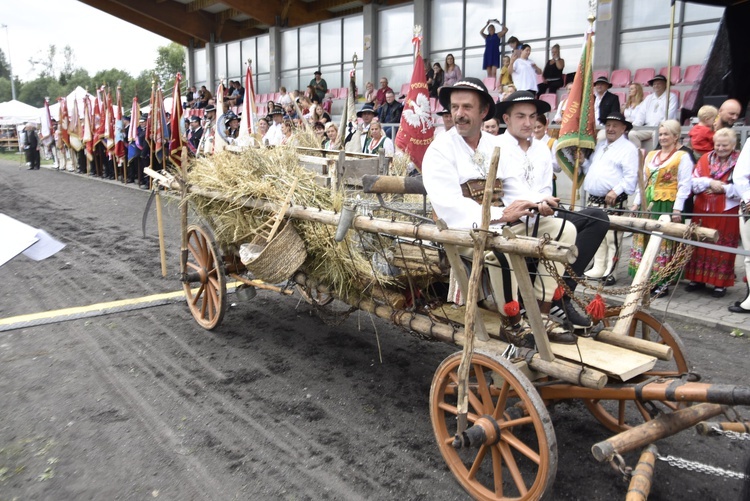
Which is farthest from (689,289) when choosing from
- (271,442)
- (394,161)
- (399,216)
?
(271,442)

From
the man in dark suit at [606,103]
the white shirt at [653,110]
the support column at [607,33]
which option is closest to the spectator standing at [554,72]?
the support column at [607,33]

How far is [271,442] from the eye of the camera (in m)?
3.67

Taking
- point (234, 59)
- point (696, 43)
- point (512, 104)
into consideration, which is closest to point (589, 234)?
point (512, 104)

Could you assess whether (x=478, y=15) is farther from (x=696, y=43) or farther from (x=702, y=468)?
(x=702, y=468)

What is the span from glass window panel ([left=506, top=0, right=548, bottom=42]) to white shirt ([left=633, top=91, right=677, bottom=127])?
17.7ft

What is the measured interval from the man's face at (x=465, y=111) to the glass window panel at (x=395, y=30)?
15243 millimetres

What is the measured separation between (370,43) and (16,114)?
84.7ft

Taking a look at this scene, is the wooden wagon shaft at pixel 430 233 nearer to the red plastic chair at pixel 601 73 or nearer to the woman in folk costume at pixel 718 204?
the woman in folk costume at pixel 718 204

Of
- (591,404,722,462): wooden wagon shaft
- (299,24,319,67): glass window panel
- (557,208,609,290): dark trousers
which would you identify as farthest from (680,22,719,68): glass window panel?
(299,24,319,67): glass window panel

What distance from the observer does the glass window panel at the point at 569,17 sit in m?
13.9

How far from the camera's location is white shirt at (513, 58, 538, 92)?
12844 millimetres

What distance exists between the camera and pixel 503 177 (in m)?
4.00

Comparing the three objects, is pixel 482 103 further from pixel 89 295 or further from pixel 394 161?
pixel 89 295

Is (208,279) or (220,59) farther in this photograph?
(220,59)
